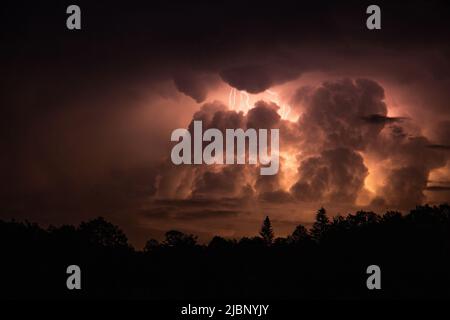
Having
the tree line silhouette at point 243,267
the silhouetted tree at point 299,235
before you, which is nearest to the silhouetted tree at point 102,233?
the tree line silhouette at point 243,267

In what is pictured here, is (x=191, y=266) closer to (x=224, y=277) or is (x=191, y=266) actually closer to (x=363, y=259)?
(x=224, y=277)

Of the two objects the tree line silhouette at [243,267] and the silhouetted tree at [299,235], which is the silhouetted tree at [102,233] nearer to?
the tree line silhouette at [243,267]

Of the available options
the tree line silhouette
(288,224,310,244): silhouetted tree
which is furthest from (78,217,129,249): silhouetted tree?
(288,224,310,244): silhouetted tree

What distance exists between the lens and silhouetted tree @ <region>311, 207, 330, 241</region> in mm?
122562

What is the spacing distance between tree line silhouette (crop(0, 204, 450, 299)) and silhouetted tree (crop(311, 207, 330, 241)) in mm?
15909

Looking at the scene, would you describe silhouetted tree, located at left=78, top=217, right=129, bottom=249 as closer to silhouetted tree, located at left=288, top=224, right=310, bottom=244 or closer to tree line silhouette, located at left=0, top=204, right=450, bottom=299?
tree line silhouette, located at left=0, top=204, right=450, bottom=299

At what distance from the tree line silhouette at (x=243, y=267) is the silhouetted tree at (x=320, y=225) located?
15.9m

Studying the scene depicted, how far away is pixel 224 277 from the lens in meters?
90.6

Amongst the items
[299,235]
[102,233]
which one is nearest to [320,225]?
[299,235]

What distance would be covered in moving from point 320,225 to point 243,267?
1283 inches

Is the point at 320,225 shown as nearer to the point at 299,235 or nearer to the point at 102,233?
the point at 299,235

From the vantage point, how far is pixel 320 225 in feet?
406
